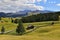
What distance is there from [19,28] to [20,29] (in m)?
0.98

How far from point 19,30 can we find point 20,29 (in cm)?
102

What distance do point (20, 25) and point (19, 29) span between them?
2.60 metres

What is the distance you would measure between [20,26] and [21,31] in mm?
2516

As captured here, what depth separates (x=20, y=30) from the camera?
83.6m

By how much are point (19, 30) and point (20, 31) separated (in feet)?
4.70

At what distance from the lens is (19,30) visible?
278 feet

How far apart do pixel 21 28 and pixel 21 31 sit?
148 centimetres

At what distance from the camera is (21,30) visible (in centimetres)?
8412

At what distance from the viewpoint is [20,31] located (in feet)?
274

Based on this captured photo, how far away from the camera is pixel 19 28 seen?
3339 inches

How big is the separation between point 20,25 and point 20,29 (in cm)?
207

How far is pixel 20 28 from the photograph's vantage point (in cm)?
8431

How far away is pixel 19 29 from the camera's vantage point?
85.1 metres

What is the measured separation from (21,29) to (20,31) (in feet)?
4.83
